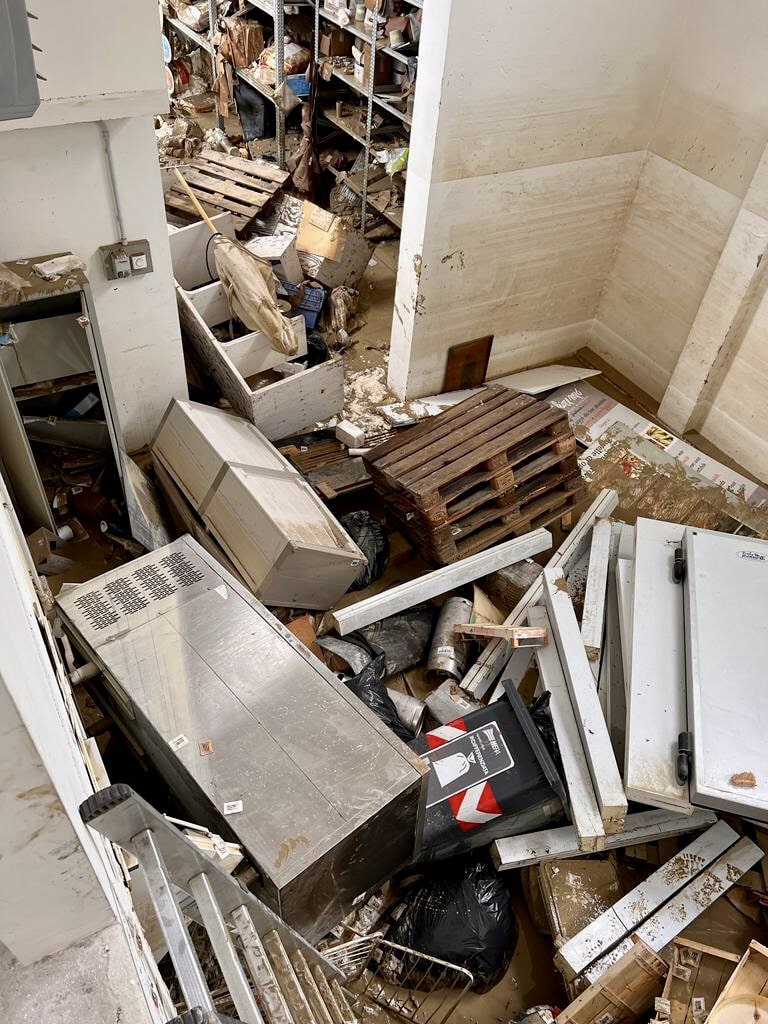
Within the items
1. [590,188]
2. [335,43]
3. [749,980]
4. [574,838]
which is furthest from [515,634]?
[335,43]

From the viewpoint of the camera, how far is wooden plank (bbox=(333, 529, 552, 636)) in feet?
13.5

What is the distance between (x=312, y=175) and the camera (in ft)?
25.9

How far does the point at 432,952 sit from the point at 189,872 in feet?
6.18

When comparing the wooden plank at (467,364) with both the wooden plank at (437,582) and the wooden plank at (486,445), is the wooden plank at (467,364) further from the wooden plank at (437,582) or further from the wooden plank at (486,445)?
the wooden plank at (437,582)

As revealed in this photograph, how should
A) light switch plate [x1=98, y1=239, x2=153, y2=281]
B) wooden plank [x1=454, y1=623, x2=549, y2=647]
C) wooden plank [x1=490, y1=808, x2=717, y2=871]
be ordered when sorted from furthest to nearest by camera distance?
light switch plate [x1=98, y1=239, x2=153, y2=281] → wooden plank [x1=454, y1=623, x2=549, y2=647] → wooden plank [x1=490, y1=808, x2=717, y2=871]

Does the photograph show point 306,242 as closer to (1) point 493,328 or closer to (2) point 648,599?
(1) point 493,328

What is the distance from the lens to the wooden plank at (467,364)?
19.4 ft

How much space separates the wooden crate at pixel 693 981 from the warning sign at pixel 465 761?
982 millimetres

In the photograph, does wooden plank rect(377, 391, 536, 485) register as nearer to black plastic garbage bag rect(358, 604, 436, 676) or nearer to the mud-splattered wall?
black plastic garbage bag rect(358, 604, 436, 676)

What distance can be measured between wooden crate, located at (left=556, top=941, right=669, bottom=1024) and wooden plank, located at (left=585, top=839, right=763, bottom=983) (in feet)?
0.30

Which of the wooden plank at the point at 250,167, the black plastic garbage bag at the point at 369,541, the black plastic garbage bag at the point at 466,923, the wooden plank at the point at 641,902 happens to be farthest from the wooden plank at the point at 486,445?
the wooden plank at the point at 250,167

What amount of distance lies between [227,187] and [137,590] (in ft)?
14.7

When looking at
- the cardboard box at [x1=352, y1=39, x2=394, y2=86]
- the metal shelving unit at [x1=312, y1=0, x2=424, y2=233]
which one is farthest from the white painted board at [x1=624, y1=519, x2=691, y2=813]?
the cardboard box at [x1=352, y1=39, x2=394, y2=86]

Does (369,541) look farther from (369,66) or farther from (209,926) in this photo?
(369,66)
